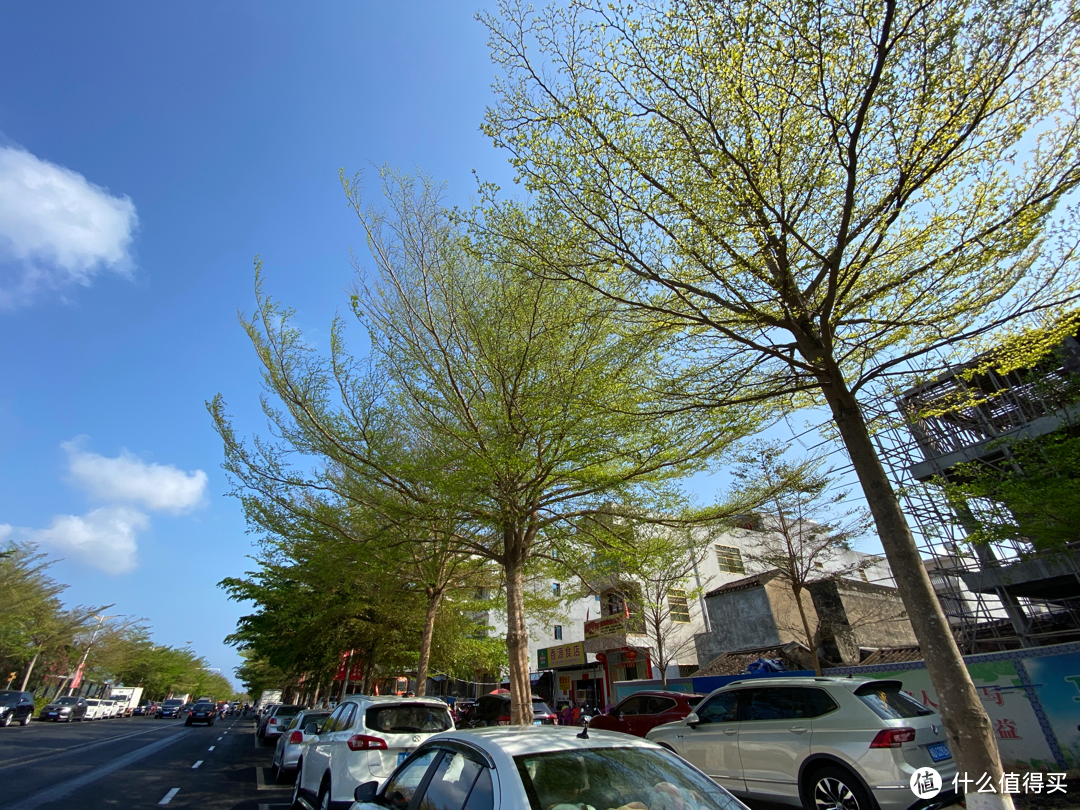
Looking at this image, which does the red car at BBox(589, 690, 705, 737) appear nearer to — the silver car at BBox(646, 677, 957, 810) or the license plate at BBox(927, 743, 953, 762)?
the silver car at BBox(646, 677, 957, 810)

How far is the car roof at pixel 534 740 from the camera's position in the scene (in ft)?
8.97

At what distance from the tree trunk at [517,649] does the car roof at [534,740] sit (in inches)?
Answer: 224

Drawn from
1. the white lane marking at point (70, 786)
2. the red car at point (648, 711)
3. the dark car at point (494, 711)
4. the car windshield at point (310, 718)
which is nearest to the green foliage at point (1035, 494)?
the red car at point (648, 711)

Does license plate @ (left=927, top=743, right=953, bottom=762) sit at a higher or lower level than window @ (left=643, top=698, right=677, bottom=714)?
lower

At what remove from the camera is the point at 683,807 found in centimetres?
244

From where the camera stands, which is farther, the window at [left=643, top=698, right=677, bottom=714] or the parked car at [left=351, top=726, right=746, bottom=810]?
the window at [left=643, top=698, right=677, bottom=714]

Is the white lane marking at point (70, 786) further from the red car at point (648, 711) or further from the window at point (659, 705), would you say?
the window at point (659, 705)

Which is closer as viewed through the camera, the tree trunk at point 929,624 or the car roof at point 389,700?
the tree trunk at point 929,624

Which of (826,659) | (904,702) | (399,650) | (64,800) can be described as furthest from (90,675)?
(904,702)

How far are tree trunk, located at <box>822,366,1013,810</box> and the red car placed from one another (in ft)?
23.4

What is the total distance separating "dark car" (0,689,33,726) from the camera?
23.8 m

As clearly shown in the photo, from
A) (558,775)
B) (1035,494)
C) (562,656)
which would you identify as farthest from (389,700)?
(562,656)

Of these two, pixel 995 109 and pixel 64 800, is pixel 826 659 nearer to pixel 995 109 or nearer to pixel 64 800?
pixel 995 109

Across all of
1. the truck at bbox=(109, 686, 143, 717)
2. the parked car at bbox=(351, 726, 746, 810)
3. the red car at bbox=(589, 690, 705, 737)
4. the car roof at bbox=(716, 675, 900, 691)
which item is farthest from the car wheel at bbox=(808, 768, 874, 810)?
the truck at bbox=(109, 686, 143, 717)
